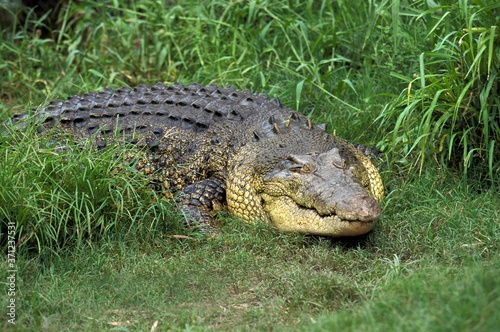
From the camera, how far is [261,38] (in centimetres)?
767

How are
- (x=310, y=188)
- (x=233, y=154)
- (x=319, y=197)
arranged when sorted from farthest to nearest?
1. (x=233, y=154)
2. (x=310, y=188)
3. (x=319, y=197)

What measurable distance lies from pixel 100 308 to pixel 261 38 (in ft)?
12.6

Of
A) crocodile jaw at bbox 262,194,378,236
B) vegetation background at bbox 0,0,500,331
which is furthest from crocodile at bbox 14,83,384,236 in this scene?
vegetation background at bbox 0,0,500,331

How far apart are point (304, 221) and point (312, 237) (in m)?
0.12

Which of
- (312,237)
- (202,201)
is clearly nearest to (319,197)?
(312,237)

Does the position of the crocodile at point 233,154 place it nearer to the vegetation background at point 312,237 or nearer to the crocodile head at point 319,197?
the crocodile head at point 319,197

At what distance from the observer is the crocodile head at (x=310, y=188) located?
511 cm

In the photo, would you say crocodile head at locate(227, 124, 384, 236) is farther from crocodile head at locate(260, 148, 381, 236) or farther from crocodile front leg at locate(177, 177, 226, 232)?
crocodile front leg at locate(177, 177, 226, 232)

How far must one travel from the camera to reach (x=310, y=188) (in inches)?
213

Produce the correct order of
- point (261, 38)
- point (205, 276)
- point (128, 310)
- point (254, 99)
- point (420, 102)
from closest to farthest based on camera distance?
point (128, 310)
point (205, 276)
point (420, 102)
point (254, 99)
point (261, 38)

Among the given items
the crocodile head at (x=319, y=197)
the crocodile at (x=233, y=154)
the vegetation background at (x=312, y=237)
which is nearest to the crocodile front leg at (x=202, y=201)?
the crocodile at (x=233, y=154)

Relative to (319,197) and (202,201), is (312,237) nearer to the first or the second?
(319,197)

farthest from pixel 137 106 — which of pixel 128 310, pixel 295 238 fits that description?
pixel 128 310

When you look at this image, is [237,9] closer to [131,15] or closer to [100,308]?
[131,15]
